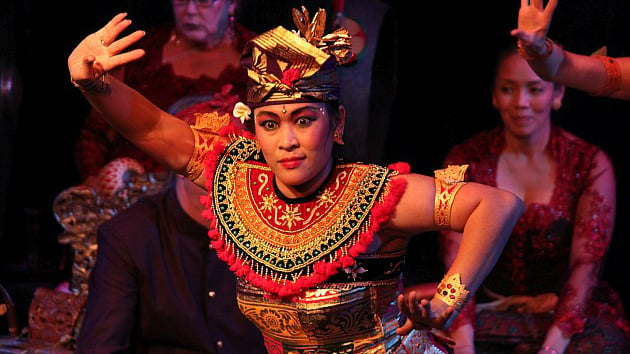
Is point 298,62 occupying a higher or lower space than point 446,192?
higher

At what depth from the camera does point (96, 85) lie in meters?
2.12

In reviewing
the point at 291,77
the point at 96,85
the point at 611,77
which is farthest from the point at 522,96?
the point at 96,85

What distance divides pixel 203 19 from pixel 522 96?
1287 mm

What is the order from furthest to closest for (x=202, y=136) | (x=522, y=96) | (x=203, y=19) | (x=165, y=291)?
(x=203, y=19) < (x=522, y=96) < (x=165, y=291) < (x=202, y=136)

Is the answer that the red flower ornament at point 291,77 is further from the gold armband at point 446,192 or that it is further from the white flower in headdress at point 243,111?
the gold armband at point 446,192

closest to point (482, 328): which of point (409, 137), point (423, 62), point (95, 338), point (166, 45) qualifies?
point (409, 137)

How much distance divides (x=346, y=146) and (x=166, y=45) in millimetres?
876

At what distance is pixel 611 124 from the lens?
365cm

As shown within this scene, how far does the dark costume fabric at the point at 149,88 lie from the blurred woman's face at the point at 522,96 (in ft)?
3.31

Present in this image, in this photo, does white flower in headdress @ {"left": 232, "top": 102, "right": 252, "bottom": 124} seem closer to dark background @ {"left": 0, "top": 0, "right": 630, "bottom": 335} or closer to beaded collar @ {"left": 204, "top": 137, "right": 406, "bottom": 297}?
beaded collar @ {"left": 204, "top": 137, "right": 406, "bottom": 297}

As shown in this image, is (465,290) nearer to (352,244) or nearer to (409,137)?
(352,244)

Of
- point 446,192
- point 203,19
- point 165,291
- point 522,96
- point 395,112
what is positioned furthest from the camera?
point 395,112

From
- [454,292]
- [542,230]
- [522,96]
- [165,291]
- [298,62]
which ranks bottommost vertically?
[165,291]

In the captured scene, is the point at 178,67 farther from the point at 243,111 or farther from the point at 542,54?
the point at 542,54
